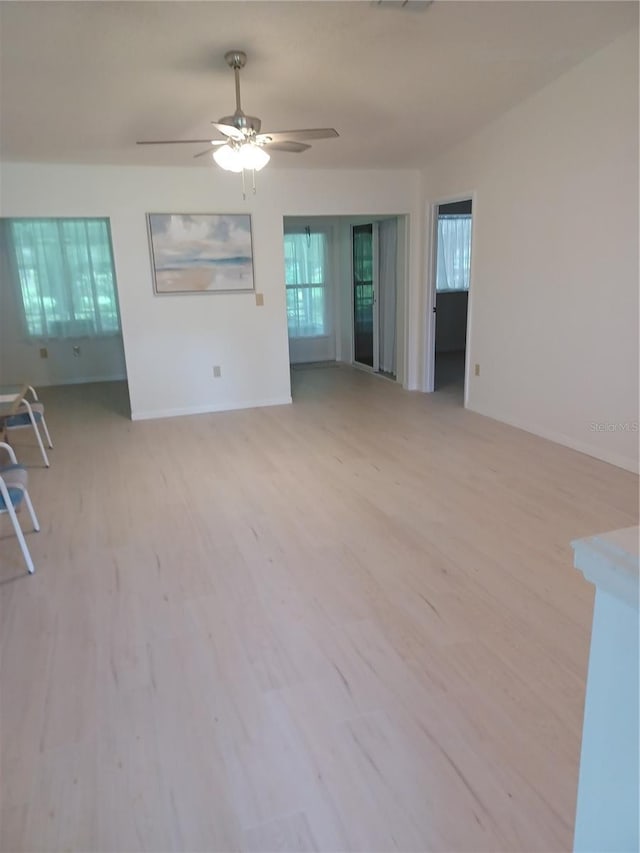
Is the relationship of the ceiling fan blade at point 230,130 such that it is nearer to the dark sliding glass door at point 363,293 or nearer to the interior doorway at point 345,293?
the interior doorway at point 345,293

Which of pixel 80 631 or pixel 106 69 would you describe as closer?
pixel 80 631

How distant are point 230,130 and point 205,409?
3309 mm

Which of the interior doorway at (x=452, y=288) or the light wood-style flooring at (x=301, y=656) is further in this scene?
the interior doorway at (x=452, y=288)

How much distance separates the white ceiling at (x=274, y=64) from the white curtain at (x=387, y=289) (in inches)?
81.2

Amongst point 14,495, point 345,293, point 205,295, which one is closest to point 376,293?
point 345,293

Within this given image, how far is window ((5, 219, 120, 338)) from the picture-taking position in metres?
7.01

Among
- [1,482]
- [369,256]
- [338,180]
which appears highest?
[338,180]

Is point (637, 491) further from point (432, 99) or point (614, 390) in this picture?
point (432, 99)

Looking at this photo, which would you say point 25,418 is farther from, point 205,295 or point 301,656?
point 301,656

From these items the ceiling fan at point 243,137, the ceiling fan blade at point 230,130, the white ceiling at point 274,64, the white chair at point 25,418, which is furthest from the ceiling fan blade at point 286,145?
the white chair at point 25,418

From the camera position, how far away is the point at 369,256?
743 cm

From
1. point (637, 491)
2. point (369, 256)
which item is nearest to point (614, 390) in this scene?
point (637, 491)

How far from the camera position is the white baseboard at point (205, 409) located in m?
5.68

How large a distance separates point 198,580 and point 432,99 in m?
3.61
